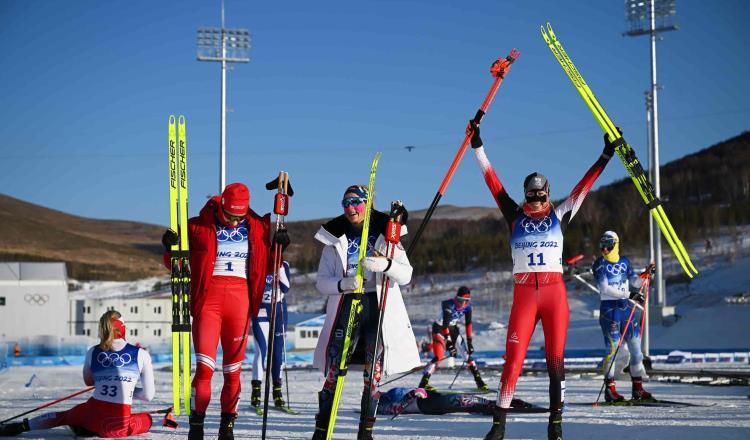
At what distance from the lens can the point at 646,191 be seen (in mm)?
8219

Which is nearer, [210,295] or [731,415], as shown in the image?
[210,295]

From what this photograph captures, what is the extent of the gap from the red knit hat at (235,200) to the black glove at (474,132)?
2.18 meters

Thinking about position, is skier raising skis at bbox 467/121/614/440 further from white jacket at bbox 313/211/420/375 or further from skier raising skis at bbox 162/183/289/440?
skier raising skis at bbox 162/183/289/440

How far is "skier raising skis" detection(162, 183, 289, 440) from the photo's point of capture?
7270mm

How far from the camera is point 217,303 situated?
7.36 meters

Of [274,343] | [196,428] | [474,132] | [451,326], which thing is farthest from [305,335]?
[196,428]

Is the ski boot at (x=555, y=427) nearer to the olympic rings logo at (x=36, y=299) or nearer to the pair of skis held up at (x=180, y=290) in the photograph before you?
the pair of skis held up at (x=180, y=290)

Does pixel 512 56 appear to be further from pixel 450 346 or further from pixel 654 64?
pixel 654 64

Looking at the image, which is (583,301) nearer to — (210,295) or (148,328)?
(148,328)

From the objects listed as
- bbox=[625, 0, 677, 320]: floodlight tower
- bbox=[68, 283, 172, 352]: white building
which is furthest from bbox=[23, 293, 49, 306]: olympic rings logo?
bbox=[625, 0, 677, 320]: floodlight tower

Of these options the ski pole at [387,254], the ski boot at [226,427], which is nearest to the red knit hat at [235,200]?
the ski pole at [387,254]

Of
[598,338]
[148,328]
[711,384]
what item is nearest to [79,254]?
[148,328]

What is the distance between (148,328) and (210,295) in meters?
50.9

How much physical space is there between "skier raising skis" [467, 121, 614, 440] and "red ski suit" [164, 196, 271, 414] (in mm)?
2257
